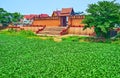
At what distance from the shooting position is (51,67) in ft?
41.9

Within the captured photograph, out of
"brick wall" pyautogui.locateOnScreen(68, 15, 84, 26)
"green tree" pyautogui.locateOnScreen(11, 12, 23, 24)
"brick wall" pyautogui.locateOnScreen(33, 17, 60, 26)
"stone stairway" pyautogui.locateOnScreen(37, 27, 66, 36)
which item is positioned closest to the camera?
"stone stairway" pyautogui.locateOnScreen(37, 27, 66, 36)

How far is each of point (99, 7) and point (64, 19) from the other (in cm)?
1278

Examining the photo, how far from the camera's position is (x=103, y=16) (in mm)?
26391

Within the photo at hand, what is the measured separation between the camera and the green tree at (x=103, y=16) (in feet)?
84.2

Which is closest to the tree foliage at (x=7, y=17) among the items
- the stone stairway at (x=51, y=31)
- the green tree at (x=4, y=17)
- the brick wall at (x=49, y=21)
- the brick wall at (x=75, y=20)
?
the green tree at (x=4, y=17)

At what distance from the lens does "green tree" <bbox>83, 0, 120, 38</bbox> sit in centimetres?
2566

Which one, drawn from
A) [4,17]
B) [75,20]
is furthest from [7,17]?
[75,20]

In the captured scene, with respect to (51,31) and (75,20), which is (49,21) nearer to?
(51,31)

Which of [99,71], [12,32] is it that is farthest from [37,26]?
[99,71]

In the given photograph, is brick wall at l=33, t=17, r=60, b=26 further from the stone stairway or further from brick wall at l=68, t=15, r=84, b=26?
brick wall at l=68, t=15, r=84, b=26

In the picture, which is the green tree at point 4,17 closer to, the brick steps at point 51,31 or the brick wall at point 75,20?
the brick steps at point 51,31

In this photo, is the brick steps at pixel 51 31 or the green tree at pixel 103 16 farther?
the brick steps at pixel 51 31

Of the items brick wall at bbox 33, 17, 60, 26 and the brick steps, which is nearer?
the brick steps

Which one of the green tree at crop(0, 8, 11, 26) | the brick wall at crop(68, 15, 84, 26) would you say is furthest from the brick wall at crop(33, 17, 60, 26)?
the green tree at crop(0, 8, 11, 26)
